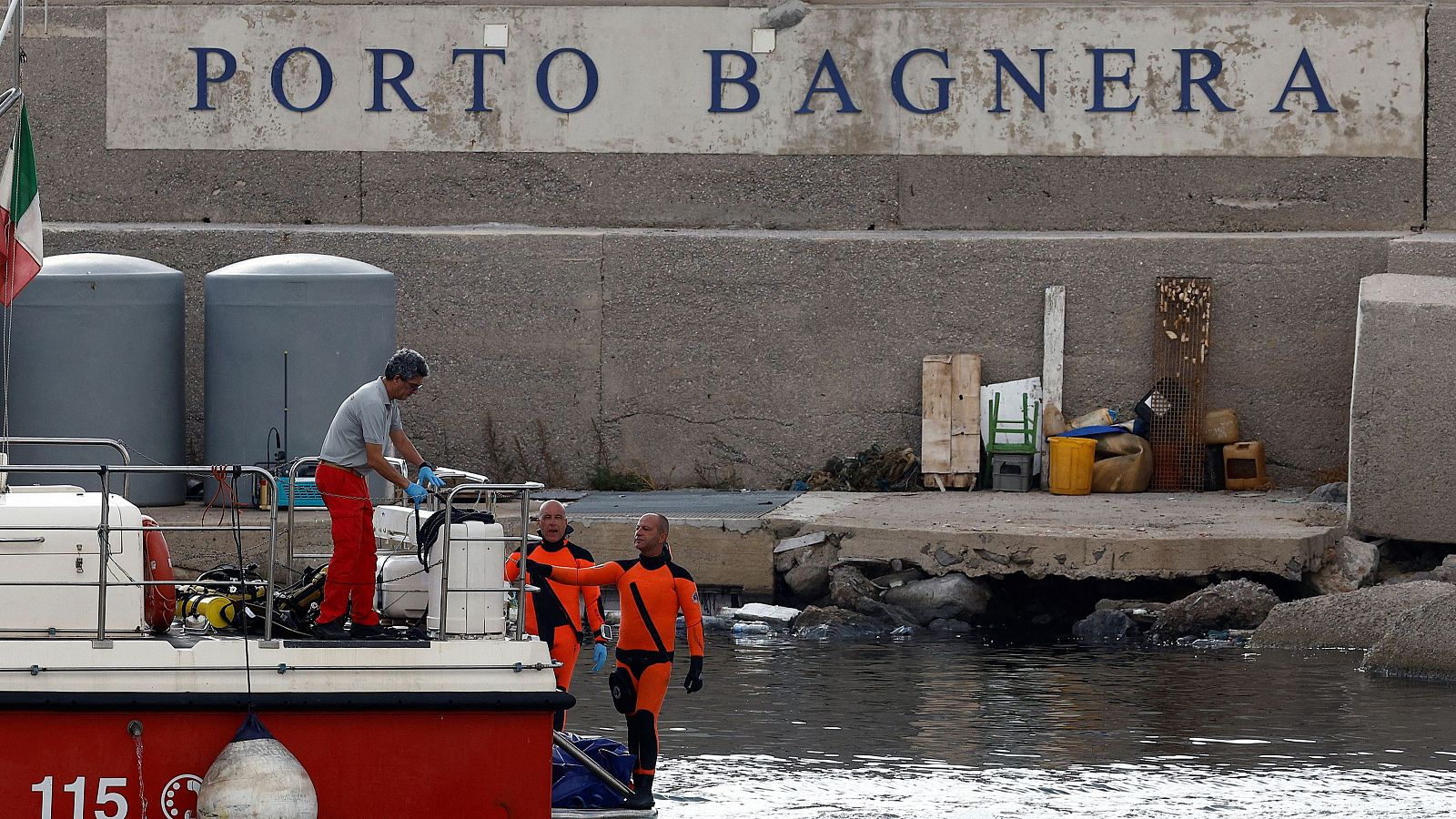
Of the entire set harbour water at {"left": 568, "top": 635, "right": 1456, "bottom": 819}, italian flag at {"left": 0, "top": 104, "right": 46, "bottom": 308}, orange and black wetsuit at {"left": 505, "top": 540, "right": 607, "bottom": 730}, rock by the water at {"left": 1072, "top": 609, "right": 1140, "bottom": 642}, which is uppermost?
italian flag at {"left": 0, "top": 104, "right": 46, "bottom": 308}

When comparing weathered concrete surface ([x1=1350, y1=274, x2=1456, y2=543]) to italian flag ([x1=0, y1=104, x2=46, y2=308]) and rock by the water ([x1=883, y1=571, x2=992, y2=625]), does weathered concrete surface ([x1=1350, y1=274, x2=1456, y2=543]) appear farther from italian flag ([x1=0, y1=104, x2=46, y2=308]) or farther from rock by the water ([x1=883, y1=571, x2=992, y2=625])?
italian flag ([x1=0, y1=104, x2=46, y2=308])

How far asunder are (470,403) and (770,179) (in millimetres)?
3238

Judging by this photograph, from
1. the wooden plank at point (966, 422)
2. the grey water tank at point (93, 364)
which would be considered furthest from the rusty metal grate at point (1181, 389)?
the grey water tank at point (93, 364)

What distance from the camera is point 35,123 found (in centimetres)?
1891

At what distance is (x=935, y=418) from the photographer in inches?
703

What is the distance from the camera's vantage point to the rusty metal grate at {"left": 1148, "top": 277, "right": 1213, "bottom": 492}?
17.7 metres

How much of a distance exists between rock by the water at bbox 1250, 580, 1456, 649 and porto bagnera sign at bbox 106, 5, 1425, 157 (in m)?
5.05

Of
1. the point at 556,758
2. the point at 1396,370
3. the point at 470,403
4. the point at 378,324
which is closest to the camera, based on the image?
the point at 556,758

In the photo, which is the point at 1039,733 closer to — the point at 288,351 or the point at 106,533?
the point at 106,533

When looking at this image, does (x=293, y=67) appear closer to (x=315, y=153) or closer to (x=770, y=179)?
(x=315, y=153)

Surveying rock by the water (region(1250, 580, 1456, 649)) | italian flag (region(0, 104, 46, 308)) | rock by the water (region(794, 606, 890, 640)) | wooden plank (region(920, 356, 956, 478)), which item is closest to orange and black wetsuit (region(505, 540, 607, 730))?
italian flag (region(0, 104, 46, 308))

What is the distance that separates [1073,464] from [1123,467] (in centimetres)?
42

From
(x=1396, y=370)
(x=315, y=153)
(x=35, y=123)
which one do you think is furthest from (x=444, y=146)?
(x=1396, y=370)

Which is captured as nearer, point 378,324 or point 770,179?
point 378,324
